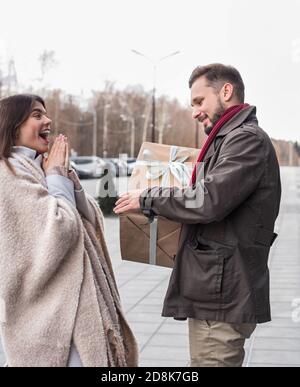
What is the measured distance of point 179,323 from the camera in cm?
554

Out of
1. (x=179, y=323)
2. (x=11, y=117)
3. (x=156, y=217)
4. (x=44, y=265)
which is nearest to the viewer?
(x=44, y=265)

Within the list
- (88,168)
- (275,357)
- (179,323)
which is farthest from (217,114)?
(88,168)

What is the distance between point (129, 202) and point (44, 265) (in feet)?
1.26

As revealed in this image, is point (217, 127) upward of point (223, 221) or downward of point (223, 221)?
upward

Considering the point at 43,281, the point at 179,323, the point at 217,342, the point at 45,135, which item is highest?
the point at 45,135

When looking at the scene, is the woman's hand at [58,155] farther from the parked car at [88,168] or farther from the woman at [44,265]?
the parked car at [88,168]

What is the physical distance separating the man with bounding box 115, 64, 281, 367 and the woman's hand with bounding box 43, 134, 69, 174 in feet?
0.83

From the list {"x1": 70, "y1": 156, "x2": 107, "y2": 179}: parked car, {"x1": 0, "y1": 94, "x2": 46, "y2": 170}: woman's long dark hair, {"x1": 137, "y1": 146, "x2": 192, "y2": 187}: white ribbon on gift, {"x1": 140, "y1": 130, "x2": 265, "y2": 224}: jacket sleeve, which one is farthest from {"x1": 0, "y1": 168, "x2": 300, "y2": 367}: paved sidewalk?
{"x1": 70, "y1": 156, "x2": 107, "y2": 179}: parked car

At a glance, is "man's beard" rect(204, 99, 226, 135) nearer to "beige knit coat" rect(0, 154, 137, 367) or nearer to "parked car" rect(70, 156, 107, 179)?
"beige knit coat" rect(0, 154, 137, 367)

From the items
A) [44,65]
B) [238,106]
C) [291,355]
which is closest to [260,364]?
[291,355]

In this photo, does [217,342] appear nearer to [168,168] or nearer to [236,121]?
[168,168]

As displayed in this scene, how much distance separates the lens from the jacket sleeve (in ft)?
7.68
